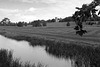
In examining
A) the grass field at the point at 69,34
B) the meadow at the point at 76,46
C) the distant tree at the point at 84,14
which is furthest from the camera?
the grass field at the point at 69,34

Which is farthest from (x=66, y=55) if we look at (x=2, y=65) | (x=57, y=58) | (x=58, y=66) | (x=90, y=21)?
(x=90, y=21)

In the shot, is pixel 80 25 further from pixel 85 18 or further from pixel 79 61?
pixel 79 61

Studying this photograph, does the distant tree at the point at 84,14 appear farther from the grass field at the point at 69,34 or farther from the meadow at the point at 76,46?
the grass field at the point at 69,34

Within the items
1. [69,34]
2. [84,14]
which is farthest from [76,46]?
[69,34]

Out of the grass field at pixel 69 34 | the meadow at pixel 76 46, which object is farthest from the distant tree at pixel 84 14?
the grass field at pixel 69 34

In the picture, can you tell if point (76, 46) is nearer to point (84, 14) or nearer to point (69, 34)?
point (84, 14)

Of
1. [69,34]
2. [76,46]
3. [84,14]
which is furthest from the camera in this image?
[69,34]

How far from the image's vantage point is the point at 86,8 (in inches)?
200

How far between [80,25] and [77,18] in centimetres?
33

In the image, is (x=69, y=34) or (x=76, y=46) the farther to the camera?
(x=69, y=34)

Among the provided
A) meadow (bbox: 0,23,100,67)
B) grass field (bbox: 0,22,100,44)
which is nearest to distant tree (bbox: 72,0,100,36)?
meadow (bbox: 0,23,100,67)

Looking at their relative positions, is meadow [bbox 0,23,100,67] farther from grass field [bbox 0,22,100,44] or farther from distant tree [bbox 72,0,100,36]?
distant tree [bbox 72,0,100,36]

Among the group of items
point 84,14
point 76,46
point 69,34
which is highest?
point 84,14

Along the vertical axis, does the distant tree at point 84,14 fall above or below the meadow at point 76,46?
above
